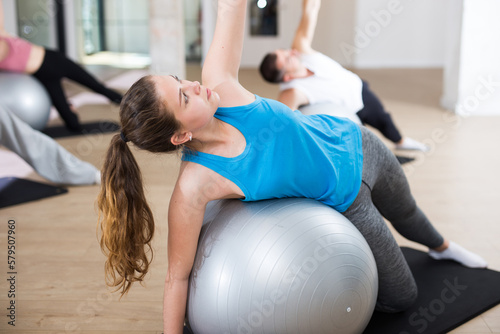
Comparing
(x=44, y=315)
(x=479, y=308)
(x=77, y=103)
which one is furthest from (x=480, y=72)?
(x=44, y=315)

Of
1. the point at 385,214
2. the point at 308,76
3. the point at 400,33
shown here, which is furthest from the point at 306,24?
the point at 400,33

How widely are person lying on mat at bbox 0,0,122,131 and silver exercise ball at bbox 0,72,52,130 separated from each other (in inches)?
2.8

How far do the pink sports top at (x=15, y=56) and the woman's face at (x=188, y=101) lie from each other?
301cm

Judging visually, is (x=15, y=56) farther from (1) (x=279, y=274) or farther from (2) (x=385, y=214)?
(1) (x=279, y=274)

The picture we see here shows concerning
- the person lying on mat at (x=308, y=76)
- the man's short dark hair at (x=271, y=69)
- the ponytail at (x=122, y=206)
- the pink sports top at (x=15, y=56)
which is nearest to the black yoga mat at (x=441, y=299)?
the ponytail at (x=122, y=206)

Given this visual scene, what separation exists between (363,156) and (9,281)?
151cm

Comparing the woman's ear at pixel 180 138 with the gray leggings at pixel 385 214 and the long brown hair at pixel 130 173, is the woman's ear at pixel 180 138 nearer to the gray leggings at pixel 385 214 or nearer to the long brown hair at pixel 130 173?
the long brown hair at pixel 130 173

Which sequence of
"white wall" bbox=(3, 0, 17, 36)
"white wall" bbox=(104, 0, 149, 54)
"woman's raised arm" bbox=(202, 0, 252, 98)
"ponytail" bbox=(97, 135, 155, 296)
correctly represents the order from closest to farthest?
"ponytail" bbox=(97, 135, 155, 296) → "woman's raised arm" bbox=(202, 0, 252, 98) → "white wall" bbox=(3, 0, 17, 36) → "white wall" bbox=(104, 0, 149, 54)

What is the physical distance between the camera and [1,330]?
6.41 feet

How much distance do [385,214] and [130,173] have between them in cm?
97

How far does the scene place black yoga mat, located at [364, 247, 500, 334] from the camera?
1.92 m

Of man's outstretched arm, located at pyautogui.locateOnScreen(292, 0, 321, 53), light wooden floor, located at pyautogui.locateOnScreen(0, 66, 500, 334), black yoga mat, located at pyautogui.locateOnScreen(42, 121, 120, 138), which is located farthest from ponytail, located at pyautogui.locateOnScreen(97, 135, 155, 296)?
black yoga mat, located at pyautogui.locateOnScreen(42, 121, 120, 138)

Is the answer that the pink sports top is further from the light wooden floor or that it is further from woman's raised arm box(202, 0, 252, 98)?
woman's raised arm box(202, 0, 252, 98)

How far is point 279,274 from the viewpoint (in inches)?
60.7
